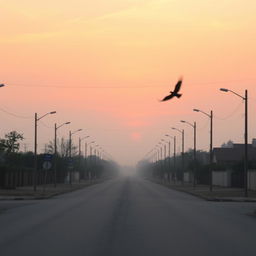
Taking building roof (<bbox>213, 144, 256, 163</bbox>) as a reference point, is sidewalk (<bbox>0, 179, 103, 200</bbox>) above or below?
below

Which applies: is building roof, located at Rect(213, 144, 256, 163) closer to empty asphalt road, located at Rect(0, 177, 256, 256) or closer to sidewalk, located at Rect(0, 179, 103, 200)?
sidewalk, located at Rect(0, 179, 103, 200)

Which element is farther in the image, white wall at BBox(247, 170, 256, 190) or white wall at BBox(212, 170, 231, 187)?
white wall at BBox(212, 170, 231, 187)

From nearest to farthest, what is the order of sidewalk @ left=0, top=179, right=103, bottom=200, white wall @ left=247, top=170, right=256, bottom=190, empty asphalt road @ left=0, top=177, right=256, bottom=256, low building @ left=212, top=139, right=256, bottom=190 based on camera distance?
empty asphalt road @ left=0, top=177, right=256, bottom=256 → sidewalk @ left=0, top=179, right=103, bottom=200 → white wall @ left=247, top=170, right=256, bottom=190 → low building @ left=212, top=139, right=256, bottom=190

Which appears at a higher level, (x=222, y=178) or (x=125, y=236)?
(x=222, y=178)

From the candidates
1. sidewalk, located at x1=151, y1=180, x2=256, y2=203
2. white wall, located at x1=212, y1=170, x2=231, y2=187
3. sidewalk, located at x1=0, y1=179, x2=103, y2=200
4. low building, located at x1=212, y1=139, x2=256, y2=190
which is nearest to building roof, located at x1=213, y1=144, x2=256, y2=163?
low building, located at x1=212, y1=139, x2=256, y2=190

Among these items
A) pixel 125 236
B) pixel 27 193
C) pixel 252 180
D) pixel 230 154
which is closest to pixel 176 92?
pixel 125 236

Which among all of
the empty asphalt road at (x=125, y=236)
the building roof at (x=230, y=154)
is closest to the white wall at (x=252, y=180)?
the empty asphalt road at (x=125, y=236)

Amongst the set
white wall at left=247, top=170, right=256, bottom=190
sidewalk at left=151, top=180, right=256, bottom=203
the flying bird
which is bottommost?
sidewalk at left=151, top=180, right=256, bottom=203

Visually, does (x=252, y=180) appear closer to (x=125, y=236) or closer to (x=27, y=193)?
(x=27, y=193)

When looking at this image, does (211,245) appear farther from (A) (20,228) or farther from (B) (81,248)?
(A) (20,228)

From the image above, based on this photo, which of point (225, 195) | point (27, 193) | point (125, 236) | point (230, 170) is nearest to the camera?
point (125, 236)

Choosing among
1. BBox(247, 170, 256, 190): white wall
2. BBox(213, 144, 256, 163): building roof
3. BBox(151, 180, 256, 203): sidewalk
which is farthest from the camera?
BBox(213, 144, 256, 163): building roof

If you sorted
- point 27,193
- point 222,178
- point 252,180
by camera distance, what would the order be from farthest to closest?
point 222,178
point 252,180
point 27,193

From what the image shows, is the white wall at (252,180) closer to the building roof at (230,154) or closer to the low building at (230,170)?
the low building at (230,170)
